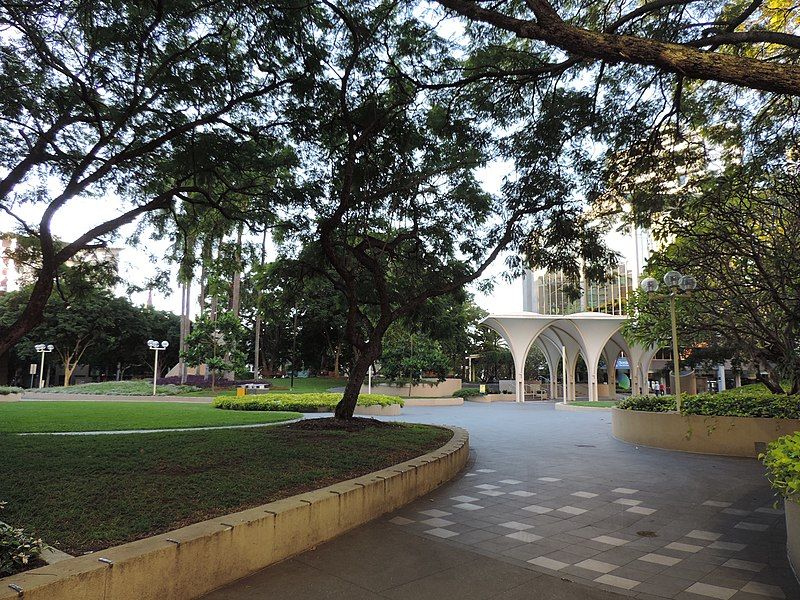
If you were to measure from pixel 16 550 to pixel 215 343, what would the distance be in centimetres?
2985

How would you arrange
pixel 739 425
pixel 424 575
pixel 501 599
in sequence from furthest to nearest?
pixel 739 425 → pixel 424 575 → pixel 501 599

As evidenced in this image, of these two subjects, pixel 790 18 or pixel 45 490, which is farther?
pixel 790 18

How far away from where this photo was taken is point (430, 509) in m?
6.14

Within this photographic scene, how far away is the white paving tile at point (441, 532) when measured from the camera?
5.10 metres

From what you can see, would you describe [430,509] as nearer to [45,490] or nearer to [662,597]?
[662,597]

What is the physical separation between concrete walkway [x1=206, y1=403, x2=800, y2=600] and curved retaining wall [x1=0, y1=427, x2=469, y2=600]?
0.16 m

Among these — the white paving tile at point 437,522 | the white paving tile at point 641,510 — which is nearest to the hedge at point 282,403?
the white paving tile at point 437,522

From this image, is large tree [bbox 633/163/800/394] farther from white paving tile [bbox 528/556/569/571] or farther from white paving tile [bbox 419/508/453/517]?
white paving tile [bbox 528/556/569/571]

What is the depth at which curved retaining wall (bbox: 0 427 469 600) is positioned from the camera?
300cm

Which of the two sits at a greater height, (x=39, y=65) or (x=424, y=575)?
(x=39, y=65)

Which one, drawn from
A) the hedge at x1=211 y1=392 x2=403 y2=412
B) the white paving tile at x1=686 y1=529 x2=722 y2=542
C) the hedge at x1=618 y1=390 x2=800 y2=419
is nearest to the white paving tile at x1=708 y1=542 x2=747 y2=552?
the white paving tile at x1=686 y1=529 x2=722 y2=542

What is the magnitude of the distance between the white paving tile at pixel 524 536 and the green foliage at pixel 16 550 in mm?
3882

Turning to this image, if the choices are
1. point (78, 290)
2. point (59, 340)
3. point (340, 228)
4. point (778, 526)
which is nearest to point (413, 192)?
point (340, 228)

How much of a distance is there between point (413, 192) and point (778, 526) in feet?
25.4
